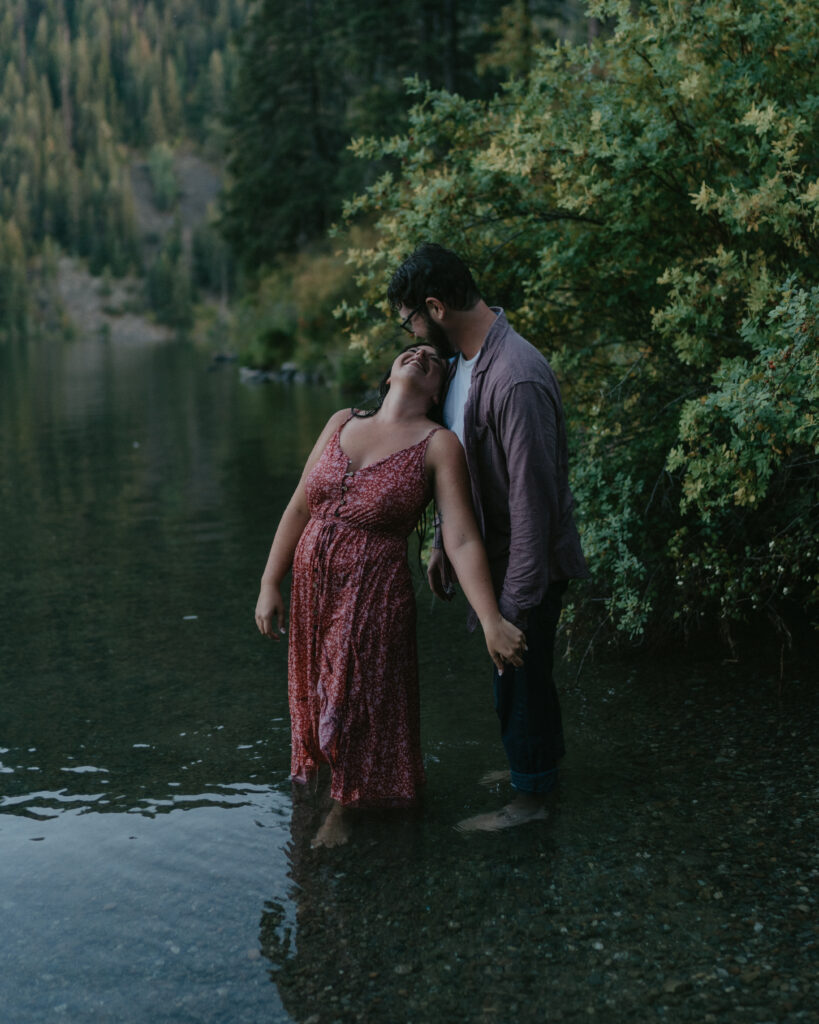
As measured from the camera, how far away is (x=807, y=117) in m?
5.25

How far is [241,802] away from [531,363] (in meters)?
2.22

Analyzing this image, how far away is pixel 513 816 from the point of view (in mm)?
4316

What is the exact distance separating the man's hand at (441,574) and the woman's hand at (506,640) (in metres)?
0.54

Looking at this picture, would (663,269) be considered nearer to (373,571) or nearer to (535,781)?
(373,571)

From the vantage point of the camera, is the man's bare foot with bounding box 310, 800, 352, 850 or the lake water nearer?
the lake water

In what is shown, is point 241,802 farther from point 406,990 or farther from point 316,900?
point 406,990

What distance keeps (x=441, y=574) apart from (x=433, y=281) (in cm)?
120

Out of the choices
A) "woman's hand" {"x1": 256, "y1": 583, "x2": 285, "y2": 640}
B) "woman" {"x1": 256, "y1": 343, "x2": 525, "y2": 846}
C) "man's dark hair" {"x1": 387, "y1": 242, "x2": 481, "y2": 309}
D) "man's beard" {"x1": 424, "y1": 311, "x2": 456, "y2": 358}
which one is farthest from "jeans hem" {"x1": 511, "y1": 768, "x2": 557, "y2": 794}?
"man's dark hair" {"x1": 387, "y1": 242, "x2": 481, "y2": 309}

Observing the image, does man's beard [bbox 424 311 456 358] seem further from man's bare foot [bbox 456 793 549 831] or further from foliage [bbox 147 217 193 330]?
foliage [bbox 147 217 193 330]

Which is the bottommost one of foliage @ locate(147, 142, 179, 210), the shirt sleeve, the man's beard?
the shirt sleeve

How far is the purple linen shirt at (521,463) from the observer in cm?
379

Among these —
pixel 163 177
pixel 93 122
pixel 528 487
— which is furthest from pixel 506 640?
pixel 93 122

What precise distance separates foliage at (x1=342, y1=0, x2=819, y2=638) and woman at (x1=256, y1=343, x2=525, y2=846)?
1273 millimetres

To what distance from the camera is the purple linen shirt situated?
379 cm
